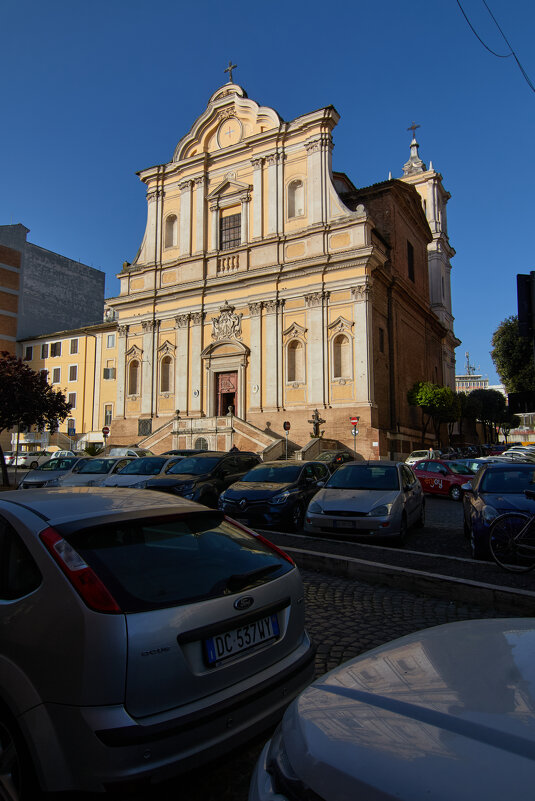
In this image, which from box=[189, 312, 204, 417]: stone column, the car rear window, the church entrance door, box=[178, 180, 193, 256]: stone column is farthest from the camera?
box=[178, 180, 193, 256]: stone column

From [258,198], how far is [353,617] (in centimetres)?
3422

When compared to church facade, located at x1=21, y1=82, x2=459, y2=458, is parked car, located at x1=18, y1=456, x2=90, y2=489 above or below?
below

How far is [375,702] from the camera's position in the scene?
1.60 metres

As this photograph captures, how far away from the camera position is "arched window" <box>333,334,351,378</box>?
102 ft

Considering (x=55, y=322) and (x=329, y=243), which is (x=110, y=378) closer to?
(x=55, y=322)

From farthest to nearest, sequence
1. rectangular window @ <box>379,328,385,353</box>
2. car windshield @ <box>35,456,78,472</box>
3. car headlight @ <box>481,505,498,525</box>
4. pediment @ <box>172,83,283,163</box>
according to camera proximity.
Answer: pediment @ <box>172,83,283,163</box> < rectangular window @ <box>379,328,385,353</box> < car windshield @ <box>35,456,78,472</box> < car headlight @ <box>481,505,498,525</box>

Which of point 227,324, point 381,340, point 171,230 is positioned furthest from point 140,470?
point 171,230

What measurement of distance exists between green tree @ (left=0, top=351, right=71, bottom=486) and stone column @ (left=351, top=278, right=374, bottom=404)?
1656cm

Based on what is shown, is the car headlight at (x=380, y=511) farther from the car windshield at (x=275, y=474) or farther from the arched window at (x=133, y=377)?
the arched window at (x=133, y=377)

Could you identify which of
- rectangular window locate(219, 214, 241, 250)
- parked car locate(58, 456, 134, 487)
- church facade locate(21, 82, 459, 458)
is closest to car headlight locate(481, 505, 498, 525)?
parked car locate(58, 456, 134, 487)

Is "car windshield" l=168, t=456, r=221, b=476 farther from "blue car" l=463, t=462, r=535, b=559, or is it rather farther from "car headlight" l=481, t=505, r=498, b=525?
"car headlight" l=481, t=505, r=498, b=525

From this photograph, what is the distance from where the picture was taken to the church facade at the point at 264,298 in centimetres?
3102

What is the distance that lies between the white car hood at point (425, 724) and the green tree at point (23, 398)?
2249 centimetres

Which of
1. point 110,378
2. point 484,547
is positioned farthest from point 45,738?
point 110,378
